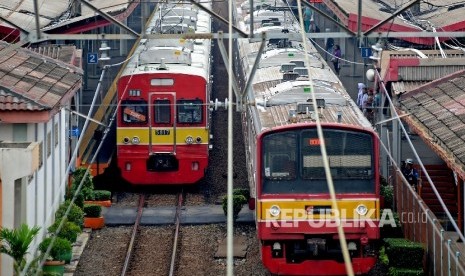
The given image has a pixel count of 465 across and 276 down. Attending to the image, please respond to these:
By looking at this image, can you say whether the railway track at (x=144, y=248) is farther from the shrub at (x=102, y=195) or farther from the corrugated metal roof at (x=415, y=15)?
the corrugated metal roof at (x=415, y=15)

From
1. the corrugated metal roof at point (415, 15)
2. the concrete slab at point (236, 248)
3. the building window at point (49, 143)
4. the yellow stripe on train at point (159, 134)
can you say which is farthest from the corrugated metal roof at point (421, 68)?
the building window at point (49, 143)

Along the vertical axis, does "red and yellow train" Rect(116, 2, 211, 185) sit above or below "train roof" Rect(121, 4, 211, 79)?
below

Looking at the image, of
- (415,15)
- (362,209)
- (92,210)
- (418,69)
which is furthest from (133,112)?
(415,15)

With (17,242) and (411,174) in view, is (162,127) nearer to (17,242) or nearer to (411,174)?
(411,174)

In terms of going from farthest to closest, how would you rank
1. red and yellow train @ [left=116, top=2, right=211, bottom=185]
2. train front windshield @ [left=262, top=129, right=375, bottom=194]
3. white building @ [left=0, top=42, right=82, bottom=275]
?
red and yellow train @ [left=116, top=2, right=211, bottom=185]
train front windshield @ [left=262, top=129, right=375, bottom=194]
white building @ [left=0, top=42, right=82, bottom=275]

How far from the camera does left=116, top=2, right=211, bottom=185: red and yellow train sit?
62.1ft

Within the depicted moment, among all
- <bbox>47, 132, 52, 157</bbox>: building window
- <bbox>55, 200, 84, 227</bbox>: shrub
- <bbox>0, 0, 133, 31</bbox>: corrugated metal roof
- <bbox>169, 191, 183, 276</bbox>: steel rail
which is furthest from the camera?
<bbox>0, 0, 133, 31</bbox>: corrugated metal roof

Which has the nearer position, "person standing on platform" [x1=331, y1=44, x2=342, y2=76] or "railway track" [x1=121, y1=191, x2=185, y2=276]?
"railway track" [x1=121, y1=191, x2=185, y2=276]

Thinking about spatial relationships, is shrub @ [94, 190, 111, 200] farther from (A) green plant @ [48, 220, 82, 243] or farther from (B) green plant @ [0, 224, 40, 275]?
(B) green plant @ [0, 224, 40, 275]

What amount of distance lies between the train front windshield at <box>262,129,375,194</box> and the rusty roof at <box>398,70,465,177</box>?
94cm

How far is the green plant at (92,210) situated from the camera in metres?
17.1

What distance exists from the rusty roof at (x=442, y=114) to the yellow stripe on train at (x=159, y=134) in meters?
4.04

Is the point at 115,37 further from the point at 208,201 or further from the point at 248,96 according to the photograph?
the point at 208,201

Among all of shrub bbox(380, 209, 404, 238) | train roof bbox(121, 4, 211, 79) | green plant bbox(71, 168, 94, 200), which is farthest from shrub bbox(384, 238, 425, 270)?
A: train roof bbox(121, 4, 211, 79)
